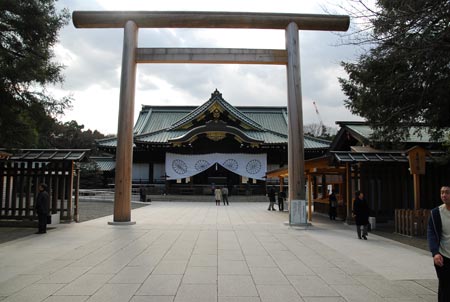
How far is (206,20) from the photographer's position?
12562 mm

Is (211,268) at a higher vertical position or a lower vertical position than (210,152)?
lower

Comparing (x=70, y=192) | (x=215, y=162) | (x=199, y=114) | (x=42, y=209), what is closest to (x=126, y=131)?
(x=70, y=192)

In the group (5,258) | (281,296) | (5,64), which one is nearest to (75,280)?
(5,258)

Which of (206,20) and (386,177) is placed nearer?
(206,20)

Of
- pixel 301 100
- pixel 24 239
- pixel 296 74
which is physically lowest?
pixel 24 239

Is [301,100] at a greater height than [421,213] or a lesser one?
greater

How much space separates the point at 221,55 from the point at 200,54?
77 centimetres

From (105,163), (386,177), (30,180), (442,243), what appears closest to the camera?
(442,243)

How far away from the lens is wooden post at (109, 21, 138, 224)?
12188 millimetres

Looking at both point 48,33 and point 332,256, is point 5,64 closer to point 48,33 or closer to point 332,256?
point 48,33

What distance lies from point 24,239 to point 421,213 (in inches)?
444

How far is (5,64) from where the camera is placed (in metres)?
9.52

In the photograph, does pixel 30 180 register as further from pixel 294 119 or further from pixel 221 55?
pixel 294 119

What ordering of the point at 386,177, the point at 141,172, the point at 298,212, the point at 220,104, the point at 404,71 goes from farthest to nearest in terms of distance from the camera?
the point at 141,172, the point at 220,104, the point at 386,177, the point at 298,212, the point at 404,71
